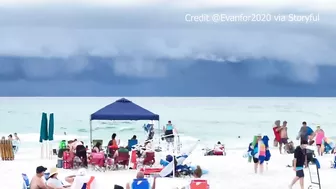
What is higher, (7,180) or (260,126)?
(260,126)

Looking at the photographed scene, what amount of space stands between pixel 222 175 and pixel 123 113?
290cm

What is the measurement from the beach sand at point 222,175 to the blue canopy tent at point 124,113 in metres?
Answer: 1.57

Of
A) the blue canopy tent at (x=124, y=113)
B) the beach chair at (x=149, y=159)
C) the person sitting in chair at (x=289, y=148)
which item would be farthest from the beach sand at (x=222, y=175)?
the blue canopy tent at (x=124, y=113)

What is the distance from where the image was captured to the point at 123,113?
15.0m

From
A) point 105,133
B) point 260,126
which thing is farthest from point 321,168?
point 260,126

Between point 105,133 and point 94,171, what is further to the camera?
point 105,133

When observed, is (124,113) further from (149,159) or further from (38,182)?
(38,182)

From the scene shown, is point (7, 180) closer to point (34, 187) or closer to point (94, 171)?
point (94, 171)

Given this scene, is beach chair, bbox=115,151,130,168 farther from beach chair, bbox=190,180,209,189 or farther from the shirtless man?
the shirtless man

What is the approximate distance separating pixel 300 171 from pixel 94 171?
476 cm

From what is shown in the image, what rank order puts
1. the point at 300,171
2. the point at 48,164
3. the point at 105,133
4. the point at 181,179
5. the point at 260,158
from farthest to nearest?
the point at 105,133 < the point at 48,164 < the point at 260,158 < the point at 181,179 < the point at 300,171

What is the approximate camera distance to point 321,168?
47.1 ft

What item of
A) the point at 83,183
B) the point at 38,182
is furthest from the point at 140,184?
the point at 38,182


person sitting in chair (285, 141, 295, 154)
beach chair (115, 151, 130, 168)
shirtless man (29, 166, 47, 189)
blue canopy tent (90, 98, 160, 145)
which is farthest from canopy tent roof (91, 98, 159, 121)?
shirtless man (29, 166, 47, 189)
